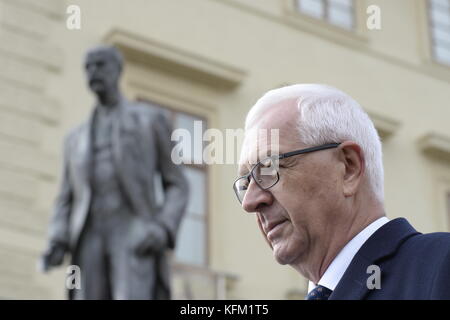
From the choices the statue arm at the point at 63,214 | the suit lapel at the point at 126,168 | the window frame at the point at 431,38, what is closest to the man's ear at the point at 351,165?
the suit lapel at the point at 126,168

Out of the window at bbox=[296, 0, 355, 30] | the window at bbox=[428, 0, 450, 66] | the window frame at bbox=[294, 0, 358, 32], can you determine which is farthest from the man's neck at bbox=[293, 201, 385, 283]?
the window at bbox=[428, 0, 450, 66]

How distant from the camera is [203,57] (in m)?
14.8

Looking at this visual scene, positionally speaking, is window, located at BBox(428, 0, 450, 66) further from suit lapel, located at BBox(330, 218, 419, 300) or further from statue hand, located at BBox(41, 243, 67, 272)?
suit lapel, located at BBox(330, 218, 419, 300)

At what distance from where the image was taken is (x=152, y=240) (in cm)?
731

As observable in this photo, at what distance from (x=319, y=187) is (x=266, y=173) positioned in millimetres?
131

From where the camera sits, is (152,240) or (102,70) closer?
(152,240)

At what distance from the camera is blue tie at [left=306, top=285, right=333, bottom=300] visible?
272 cm

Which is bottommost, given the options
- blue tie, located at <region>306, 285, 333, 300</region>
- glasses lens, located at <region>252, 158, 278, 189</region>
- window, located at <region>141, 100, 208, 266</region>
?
blue tie, located at <region>306, 285, 333, 300</region>

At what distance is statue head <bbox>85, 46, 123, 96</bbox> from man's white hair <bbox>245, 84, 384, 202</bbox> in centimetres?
491

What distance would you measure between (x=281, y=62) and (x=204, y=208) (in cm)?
274

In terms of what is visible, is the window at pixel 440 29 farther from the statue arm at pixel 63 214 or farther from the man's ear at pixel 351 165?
the man's ear at pixel 351 165

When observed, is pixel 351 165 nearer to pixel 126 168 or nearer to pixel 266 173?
pixel 266 173

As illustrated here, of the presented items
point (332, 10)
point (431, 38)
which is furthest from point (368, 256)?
point (431, 38)

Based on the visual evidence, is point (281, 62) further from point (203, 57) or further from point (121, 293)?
point (121, 293)
